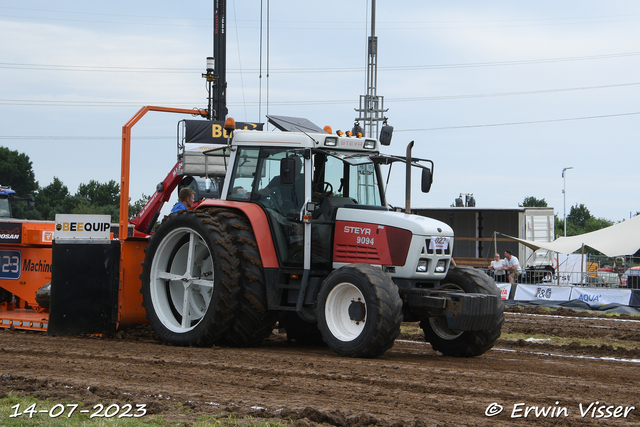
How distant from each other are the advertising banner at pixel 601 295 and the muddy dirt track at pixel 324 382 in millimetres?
9780

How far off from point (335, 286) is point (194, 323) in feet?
7.73

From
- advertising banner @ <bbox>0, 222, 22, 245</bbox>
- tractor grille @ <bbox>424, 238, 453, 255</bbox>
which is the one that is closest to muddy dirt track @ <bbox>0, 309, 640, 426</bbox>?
tractor grille @ <bbox>424, 238, 453, 255</bbox>

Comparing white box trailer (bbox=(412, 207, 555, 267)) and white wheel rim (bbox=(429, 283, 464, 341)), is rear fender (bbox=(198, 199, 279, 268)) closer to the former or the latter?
white wheel rim (bbox=(429, 283, 464, 341))

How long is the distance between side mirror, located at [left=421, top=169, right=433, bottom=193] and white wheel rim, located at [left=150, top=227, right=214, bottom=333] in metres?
2.79

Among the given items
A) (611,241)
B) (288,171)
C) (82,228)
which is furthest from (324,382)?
(611,241)

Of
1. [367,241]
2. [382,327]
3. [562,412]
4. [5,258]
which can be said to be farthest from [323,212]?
[5,258]

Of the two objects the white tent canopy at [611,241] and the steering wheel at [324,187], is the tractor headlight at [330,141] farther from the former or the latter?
the white tent canopy at [611,241]

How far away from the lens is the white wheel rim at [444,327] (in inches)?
349

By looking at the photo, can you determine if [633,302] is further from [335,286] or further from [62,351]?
[62,351]

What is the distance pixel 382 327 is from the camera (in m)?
7.65

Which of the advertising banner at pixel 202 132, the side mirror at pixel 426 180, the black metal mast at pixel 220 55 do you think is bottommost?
the side mirror at pixel 426 180

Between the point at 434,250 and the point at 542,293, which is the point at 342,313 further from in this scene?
the point at 542,293

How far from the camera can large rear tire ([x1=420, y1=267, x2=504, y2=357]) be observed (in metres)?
8.58

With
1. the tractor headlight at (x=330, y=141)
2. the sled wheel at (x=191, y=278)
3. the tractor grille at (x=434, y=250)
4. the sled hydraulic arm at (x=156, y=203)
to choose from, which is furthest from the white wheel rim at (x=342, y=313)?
the sled hydraulic arm at (x=156, y=203)
